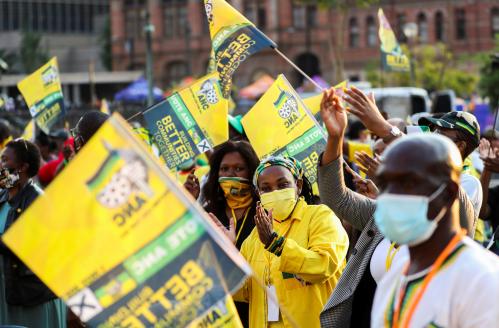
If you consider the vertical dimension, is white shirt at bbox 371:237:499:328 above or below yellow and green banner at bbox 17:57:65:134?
above

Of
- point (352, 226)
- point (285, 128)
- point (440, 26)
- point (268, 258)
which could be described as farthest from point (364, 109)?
point (440, 26)

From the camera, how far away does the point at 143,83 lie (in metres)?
44.2

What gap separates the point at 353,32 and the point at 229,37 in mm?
53247

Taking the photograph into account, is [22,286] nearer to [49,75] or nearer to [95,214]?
[95,214]

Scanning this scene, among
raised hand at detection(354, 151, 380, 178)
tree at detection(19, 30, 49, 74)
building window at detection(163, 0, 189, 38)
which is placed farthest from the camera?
building window at detection(163, 0, 189, 38)

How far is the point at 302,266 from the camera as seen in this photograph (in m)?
4.75

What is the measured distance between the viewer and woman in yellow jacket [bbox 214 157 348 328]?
4.75 meters

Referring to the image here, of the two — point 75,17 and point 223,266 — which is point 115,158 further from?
point 75,17

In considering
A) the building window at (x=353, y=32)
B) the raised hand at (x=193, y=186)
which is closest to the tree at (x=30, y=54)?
the building window at (x=353, y=32)

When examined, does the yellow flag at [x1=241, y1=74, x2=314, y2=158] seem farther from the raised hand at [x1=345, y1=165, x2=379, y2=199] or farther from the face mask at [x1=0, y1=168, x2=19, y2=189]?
the raised hand at [x1=345, y1=165, x2=379, y2=199]

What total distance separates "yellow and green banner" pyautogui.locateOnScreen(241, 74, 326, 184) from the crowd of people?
422 millimetres

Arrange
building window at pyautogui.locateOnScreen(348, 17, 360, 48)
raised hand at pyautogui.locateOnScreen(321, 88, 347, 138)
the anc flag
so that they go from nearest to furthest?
raised hand at pyautogui.locateOnScreen(321, 88, 347, 138), the anc flag, building window at pyautogui.locateOnScreen(348, 17, 360, 48)

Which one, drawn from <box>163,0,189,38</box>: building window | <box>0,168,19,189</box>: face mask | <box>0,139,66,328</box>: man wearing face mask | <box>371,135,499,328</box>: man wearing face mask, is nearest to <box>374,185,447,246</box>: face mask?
<box>371,135,499,328</box>: man wearing face mask

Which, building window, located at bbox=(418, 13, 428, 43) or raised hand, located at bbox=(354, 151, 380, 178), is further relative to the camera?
building window, located at bbox=(418, 13, 428, 43)
